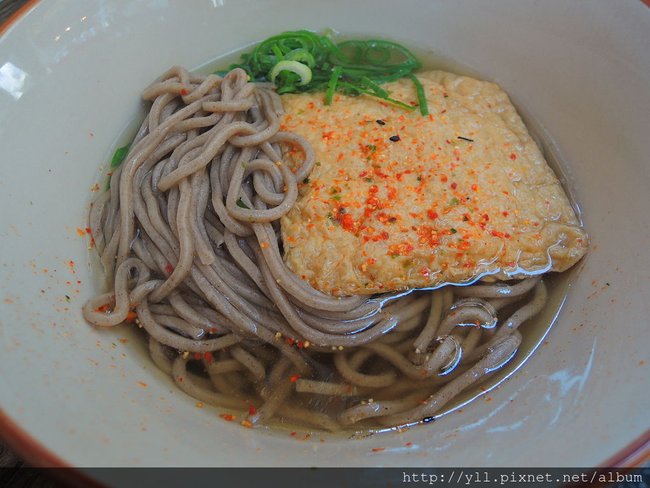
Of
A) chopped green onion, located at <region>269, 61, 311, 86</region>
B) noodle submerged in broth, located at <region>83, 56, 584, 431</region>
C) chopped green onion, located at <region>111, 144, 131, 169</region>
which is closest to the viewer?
noodle submerged in broth, located at <region>83, 56, 584, 431</region>

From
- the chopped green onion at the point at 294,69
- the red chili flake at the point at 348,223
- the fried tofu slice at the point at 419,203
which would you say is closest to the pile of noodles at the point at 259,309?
the fried tofu slice at the point at 419,203

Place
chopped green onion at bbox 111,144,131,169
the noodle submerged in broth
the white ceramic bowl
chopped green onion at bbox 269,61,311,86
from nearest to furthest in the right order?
1. the white ceramic bowl
2. the noodle submerged in broth
3. chopped green onion at bbox 111,144,131,169
4. chopped green onion at bbox 269,61,311,86

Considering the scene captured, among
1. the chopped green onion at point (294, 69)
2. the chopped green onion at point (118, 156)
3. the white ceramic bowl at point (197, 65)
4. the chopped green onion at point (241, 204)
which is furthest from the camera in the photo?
the chopped green onion at point (294, 69)

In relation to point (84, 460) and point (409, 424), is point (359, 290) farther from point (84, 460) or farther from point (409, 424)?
point (84, 460)

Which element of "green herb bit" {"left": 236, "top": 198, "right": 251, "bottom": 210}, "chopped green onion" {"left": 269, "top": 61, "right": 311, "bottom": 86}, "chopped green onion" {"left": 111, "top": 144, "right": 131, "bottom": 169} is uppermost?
"chopped green onion" {"left": 269, "top": 61, "right": 311, "bottom": 86}

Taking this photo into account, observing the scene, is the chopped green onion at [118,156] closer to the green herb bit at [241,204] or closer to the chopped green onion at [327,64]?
the green herb bit at [241,204]

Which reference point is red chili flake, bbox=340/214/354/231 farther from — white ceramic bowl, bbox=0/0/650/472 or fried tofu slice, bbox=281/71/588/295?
white ceramic bowl, bbox=0/0/650/472

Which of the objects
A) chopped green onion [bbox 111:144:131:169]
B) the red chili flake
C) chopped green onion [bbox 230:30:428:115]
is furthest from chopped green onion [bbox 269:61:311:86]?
the red chili flake
